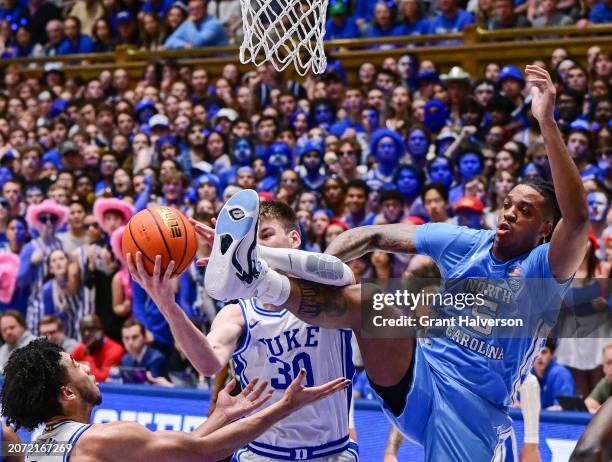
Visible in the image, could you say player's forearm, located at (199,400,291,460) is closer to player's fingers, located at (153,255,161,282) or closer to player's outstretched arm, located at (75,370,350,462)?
player's outstretched arm, located at (75,370,350,462)

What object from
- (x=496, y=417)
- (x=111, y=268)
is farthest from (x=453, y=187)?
(x=496, y=417)

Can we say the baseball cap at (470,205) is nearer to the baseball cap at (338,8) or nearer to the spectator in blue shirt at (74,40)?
the baseball cap at (338,8)

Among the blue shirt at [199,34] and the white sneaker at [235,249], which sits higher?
the blue shirt at [199,34]

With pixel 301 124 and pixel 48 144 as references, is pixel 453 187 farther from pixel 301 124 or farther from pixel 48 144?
pixel 48 144

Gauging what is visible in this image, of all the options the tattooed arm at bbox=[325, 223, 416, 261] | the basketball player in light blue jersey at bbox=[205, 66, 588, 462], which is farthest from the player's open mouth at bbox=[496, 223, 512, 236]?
the tattooed arm at bbox=[325, 223, 416, 261]

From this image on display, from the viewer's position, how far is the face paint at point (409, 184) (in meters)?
8.82

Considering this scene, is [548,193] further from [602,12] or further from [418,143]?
[602,12]

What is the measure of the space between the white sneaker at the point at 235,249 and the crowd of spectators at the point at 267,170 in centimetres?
327

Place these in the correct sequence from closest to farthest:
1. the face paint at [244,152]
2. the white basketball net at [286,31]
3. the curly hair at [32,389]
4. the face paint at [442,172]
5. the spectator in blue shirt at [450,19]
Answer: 1. the curly hair at [32,389]
2. the white basketball net at [286,31]
3. the face paint at [442,172]
4. the face paint at [244,152]
5. the spectator in blue shirt at [450,19]

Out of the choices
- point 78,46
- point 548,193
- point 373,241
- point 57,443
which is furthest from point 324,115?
point 57,443

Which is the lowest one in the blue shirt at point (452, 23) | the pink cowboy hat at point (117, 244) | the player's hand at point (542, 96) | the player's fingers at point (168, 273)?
the pink cowboy hat at point (117, 244)

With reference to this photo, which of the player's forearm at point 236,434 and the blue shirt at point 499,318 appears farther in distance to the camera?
the blue shirt at point 499,318

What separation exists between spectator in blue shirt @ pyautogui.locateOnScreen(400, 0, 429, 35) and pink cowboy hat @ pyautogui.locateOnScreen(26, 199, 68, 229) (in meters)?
4.48

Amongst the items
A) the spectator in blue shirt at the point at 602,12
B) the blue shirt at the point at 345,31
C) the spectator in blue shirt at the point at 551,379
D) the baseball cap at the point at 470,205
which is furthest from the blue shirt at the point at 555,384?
the blue shirt at the point at 345,31
